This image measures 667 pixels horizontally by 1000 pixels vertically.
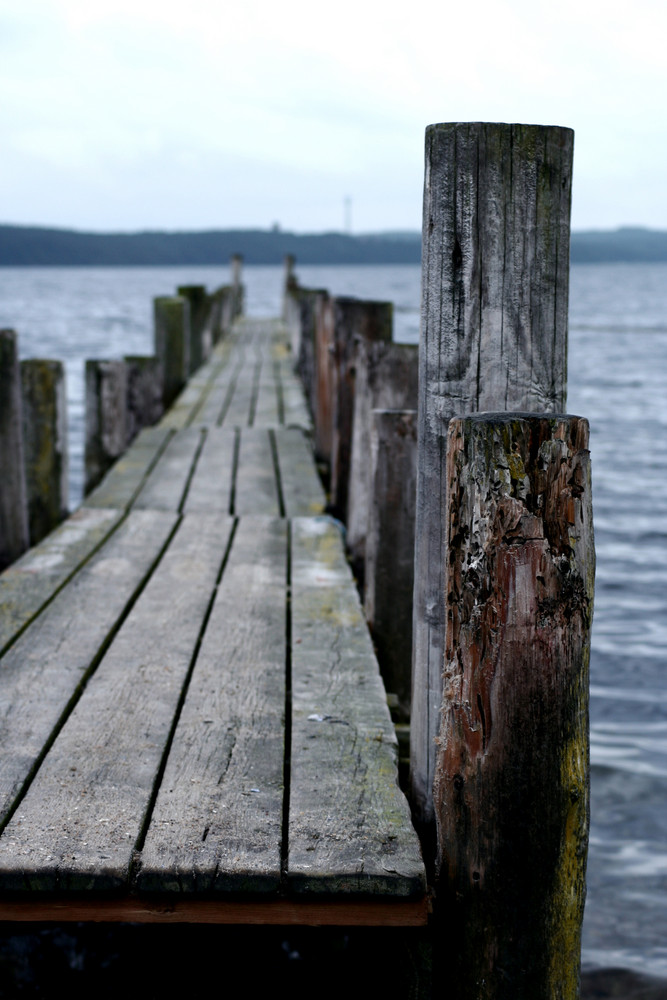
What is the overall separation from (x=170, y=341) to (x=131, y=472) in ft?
12.1

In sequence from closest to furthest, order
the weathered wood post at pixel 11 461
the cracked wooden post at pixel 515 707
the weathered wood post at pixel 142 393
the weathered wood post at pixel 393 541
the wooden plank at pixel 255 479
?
the cracked wooden post at pixel 515 707, the weathered wood post at pixel 393 541, the weathered wood post at pixel 11 461, the wooden plank at pixel 255 479, the weathered wood post at pixel 142 393

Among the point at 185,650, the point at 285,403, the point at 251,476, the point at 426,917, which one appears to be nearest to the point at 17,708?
the point at 185,650

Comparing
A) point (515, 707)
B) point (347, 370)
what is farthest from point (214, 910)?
point (347, 370)

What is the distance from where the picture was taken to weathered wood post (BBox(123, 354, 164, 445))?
8.11 meters

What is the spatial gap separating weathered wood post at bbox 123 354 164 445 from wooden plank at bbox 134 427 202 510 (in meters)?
0.43

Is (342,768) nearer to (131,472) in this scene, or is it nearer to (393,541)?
(393,541)

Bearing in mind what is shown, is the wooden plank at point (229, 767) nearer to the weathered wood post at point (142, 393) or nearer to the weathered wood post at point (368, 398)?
the weathered wood post at point (368, 398)

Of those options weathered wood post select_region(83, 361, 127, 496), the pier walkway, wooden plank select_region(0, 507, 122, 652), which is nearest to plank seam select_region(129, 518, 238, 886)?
the pier walkway

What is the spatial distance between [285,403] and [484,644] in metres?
7.95

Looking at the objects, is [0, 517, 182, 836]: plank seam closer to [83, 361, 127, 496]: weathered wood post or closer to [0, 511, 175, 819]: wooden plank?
[0, 511, 175, 819]: wooden plank

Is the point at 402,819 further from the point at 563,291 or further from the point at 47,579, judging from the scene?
the point at 47,579

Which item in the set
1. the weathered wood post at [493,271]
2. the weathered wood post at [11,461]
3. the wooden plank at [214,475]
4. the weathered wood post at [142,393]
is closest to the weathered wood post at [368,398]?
the wooden plank at [214,475]

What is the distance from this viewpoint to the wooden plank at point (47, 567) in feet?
12.3

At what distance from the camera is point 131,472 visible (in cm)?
651
